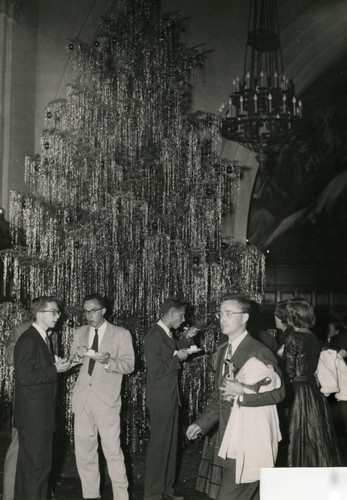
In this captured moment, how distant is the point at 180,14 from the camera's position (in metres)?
6.87

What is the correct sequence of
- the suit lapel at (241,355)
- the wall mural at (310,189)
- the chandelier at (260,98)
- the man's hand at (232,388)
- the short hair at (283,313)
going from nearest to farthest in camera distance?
the man's hand at (232,388) < the suit lapel at (241,355) < the short hair at (283,313) < the chandelier at (260,98) < the wall mural at (310,189)

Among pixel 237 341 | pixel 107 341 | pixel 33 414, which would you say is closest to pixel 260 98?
pixel 107 341

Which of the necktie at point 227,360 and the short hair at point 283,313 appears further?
the short hair at point 283,313

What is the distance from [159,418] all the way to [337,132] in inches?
224

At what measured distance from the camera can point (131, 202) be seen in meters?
5.95

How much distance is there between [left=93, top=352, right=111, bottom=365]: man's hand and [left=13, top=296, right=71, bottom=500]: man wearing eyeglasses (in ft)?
1.15

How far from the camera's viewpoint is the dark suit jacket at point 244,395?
3.39 metres

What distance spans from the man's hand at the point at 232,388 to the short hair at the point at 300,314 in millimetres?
1537

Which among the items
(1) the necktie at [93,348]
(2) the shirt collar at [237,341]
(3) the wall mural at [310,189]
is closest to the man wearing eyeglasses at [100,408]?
(1) the necktie at [93,348]

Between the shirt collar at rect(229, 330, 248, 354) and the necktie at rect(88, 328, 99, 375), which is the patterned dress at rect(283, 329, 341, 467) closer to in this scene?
the shirt collar at rect(229, 330, 248, 354)

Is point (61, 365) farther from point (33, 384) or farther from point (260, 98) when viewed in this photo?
point (260, 98)

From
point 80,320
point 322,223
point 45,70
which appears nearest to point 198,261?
point 80,320

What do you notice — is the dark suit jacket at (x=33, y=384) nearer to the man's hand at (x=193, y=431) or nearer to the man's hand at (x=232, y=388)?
the man's hand at (x=193, y=431)

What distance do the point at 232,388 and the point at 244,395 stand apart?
79mm
